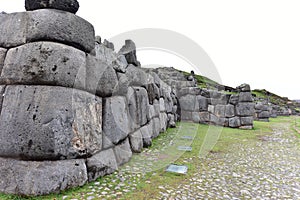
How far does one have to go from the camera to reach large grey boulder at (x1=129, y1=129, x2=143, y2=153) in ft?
16.5

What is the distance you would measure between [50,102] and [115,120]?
1.53 m

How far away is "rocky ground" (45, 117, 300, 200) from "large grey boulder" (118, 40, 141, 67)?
275cm

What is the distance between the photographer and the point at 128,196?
2773mm

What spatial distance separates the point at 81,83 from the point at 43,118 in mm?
849

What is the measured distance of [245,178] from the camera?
3.71m

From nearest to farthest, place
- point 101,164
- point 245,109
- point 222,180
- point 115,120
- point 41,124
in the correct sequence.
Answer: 1. point 41,124
2. point 101,164
3. point 222,180
4. point 115,120
5. point 245,109

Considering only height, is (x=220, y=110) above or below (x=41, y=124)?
above

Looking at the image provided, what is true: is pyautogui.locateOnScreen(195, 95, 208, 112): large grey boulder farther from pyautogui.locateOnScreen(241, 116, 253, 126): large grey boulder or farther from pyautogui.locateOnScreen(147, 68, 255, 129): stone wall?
pyautogui.locateOnScreen(241, 116, 253, 126): large grey boulder

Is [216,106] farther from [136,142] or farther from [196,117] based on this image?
[136,142]

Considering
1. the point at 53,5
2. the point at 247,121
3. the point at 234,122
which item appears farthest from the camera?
the point at 234,122

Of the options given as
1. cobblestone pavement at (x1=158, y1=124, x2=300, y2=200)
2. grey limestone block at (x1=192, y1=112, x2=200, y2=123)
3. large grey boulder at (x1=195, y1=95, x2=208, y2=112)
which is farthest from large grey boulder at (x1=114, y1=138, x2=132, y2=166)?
large grey boulder at (x1=195, y1=95, x2=208, y2=112)

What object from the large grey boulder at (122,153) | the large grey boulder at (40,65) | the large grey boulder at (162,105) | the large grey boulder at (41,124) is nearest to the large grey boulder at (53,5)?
the large grey boulder at (40,65)

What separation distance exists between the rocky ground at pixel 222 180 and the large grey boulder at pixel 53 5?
2.93 metres

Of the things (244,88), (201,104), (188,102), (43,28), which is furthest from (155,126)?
(244,88)
